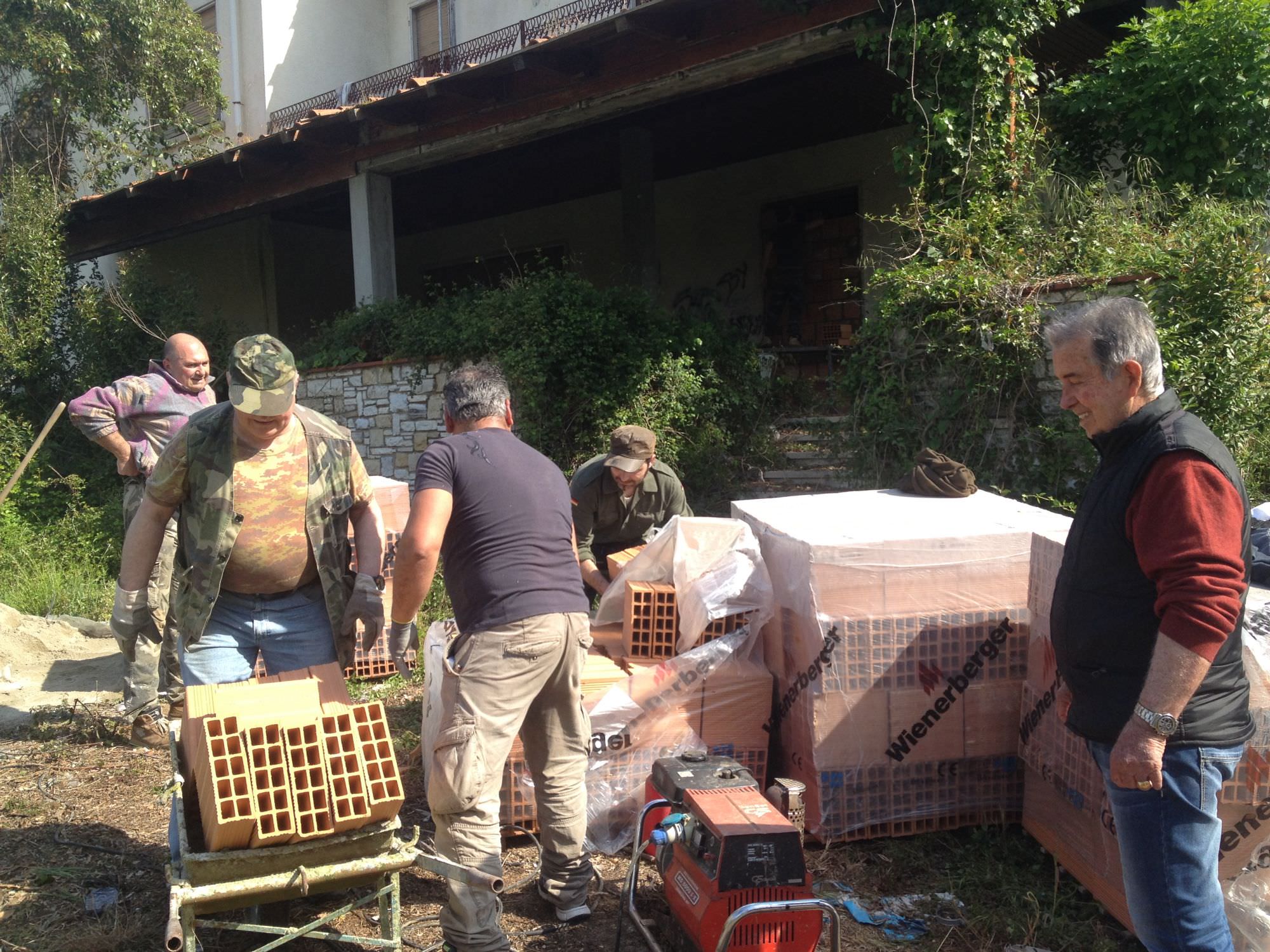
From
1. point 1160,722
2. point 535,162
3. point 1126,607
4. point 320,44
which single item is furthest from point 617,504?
point 320,44

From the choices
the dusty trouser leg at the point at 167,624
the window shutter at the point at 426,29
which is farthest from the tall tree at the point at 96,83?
the dusty trouser leg at the point at 167,624

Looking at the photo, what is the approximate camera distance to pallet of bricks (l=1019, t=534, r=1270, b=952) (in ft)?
8.46

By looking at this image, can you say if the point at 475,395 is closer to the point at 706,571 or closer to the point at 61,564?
the point at 706,571

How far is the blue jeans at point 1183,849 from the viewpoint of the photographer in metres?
1.95

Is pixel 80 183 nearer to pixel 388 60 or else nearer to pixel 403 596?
pixel 388 60

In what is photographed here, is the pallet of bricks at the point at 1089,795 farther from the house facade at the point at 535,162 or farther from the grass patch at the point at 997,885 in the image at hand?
the house facade at the point at 535,162

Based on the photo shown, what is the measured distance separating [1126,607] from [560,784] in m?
1.67

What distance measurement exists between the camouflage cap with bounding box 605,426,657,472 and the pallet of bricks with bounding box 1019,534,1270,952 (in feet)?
5.75

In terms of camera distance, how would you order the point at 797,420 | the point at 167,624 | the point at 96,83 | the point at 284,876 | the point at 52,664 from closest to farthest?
the point at 284,876
the point at 167,624
the point at 52,664
the point at 797,420
the point at 96,83

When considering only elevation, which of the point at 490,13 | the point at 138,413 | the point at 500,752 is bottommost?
the point at 500,752

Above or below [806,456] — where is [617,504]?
above

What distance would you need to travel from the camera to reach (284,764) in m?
2.34

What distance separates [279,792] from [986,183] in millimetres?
6119

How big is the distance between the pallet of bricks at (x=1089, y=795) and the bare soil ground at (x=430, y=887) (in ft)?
0.42
